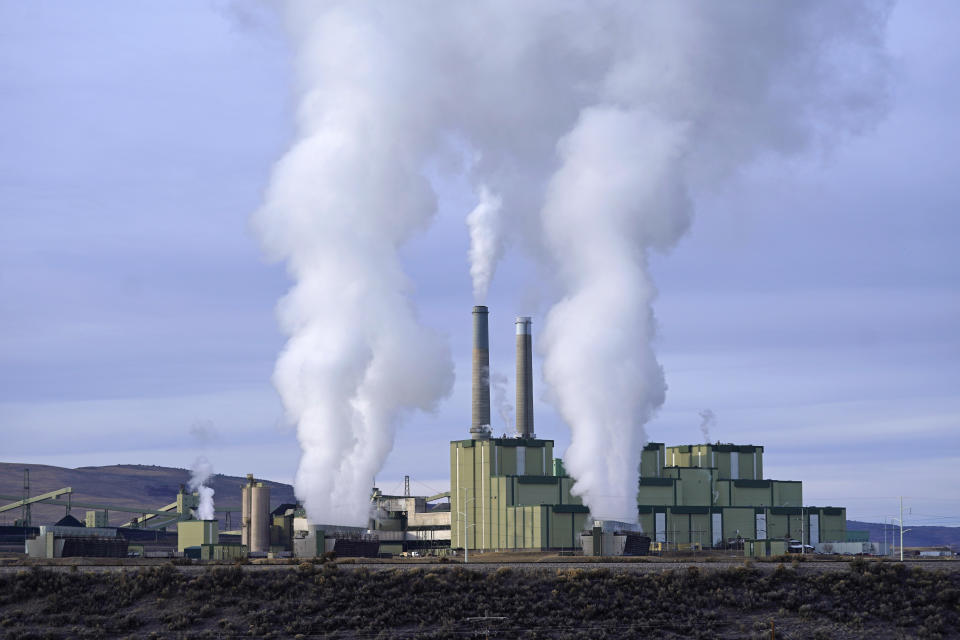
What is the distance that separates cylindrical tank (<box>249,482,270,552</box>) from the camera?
131 meters

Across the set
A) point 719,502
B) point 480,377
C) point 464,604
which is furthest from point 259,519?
point 464,604

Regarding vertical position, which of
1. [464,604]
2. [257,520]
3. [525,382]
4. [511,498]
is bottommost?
[257,520]

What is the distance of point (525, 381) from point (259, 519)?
32.0 metres

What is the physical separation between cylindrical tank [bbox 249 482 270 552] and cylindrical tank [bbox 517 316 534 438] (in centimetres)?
2830

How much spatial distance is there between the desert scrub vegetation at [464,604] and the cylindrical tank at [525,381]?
76915 mm

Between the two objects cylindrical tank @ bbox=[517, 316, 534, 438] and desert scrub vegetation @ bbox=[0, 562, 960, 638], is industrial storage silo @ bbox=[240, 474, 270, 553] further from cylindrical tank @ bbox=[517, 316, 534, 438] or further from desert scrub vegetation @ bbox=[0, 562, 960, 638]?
desert scrub vegetation @ bbox=[0, 562, 960, 638]

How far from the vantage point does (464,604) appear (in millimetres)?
51000

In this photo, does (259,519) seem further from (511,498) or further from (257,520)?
(511,498)

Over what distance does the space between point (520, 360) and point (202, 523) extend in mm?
38847

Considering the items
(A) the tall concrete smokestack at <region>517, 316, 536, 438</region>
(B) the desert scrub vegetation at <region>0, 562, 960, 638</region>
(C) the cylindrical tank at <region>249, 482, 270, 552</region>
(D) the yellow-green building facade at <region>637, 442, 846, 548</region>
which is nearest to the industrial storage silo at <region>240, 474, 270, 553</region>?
(C) the cylindrical tank at <region>249, 482, 270, 552</region>

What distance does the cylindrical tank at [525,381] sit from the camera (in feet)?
441

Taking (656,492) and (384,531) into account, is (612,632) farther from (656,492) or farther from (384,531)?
(384,531)

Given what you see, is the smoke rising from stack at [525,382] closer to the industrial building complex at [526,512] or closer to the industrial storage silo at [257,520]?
the industrial building complex at [526,512]

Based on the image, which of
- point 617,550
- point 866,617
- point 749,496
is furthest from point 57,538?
point 749,496
